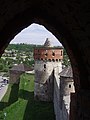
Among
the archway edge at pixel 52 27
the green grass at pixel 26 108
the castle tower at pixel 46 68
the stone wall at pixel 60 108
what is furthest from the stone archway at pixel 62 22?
the castle tower at pixel 46 68

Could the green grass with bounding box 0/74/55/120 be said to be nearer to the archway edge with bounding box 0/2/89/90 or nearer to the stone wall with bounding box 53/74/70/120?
the stone wall with bounding box 53/74/70/120

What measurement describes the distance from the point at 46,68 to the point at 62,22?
2957cm

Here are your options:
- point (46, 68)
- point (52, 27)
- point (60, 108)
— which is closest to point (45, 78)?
point (46, 68)

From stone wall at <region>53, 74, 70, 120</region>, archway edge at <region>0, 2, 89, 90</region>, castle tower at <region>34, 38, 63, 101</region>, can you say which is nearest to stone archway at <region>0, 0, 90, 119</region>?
archway edge at <region>0, 2, 89, 90</region>

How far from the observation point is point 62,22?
462 cm

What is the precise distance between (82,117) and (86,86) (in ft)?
1.43

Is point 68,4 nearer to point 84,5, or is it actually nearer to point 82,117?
point 84,5

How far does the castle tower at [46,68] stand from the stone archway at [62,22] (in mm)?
28893

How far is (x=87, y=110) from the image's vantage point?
13.9ft

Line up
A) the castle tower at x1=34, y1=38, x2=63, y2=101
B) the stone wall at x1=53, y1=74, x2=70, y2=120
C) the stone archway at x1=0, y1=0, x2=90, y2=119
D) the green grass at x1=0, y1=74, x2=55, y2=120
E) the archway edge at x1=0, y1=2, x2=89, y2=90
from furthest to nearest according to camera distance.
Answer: the castle tower at x1=34, y1=38, x2=63, y2=101 < the green grass at x1=0, y1=74, x2=55, y2=120 < the stone wall at x1=53, y1=74, x2=70, y2=120 < the archway edge at x1=0, y1=2, x2=89, y2=90 < the stone archway at x1=0, y1=0, x2=90, y2=119

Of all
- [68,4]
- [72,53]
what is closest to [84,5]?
[68,4]

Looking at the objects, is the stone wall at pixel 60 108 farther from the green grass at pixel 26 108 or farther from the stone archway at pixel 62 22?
the stone archway at pixel 62 22

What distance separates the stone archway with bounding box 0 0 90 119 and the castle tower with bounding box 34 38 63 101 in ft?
94.8

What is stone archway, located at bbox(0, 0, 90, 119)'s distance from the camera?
3965mm
